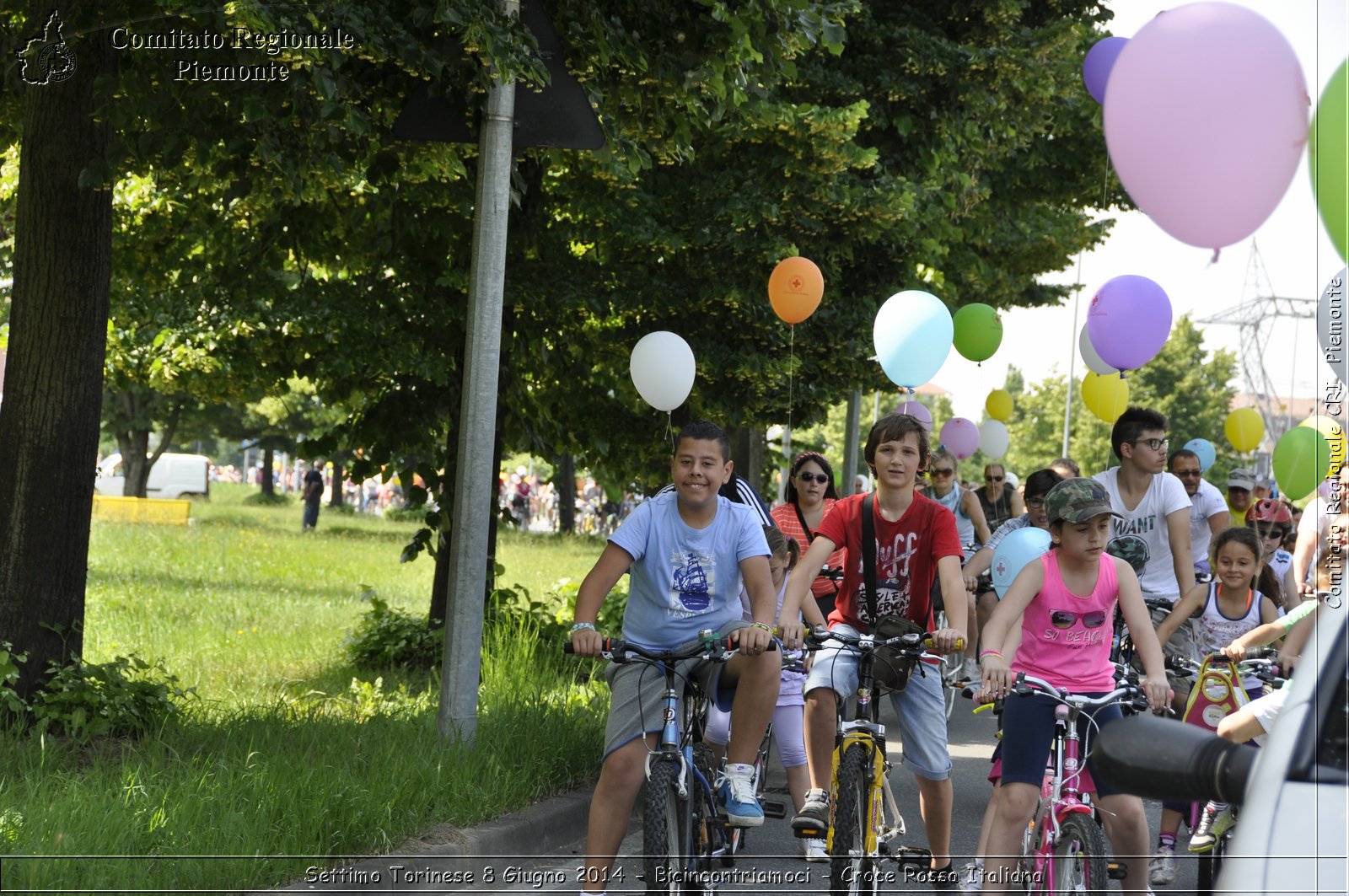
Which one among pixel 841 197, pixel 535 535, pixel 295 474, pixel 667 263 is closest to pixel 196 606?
pixel 667 263

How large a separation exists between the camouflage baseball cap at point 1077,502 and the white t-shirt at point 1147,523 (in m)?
2.44

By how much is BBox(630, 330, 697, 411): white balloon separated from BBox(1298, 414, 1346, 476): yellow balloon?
3.81m

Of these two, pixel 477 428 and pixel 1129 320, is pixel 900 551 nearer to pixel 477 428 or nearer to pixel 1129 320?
pixel 477 428

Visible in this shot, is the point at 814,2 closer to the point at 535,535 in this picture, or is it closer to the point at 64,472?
the point at 64,472

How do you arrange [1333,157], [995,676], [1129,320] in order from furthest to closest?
[1129,320] → [995,676] → [1333,157]

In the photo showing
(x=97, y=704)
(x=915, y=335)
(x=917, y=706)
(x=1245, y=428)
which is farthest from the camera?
(x=1245, y=428)

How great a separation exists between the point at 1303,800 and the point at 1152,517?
18.6 feet

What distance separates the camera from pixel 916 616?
6098mm

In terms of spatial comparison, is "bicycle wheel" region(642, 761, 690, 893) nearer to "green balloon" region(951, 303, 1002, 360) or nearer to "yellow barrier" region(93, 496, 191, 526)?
"green balloon" region(951, 303, 1002, 360)

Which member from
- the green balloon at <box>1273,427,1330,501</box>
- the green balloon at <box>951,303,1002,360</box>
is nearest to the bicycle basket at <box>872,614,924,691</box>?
the green balloon at <box>1273,427,1330,501</box>

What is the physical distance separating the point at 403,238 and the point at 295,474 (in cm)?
9121

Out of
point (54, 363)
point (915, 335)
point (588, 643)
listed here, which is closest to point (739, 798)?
point (588, 643)

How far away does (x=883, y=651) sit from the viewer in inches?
226

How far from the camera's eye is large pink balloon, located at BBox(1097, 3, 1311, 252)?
4305mm
